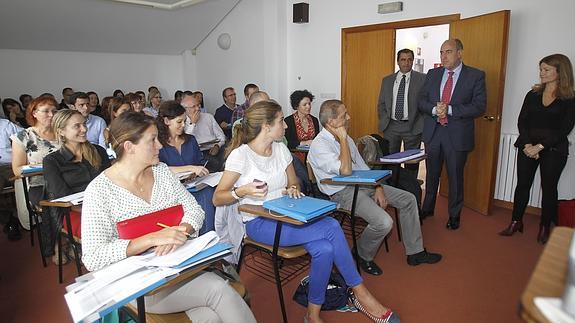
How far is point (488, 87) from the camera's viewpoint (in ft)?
12.4

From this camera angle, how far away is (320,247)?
79.8 inches

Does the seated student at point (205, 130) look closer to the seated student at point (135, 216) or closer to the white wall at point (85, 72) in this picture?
the seated student at point (135, 216)

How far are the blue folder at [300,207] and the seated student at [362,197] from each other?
2.23ft

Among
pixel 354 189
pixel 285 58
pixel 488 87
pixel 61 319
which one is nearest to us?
pixel 61 319

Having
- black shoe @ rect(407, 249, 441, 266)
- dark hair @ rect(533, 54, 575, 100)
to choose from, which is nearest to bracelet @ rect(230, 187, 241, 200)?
black shoe @ rect(407, 249, 441, 266)

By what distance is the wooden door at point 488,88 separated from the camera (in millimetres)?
3592

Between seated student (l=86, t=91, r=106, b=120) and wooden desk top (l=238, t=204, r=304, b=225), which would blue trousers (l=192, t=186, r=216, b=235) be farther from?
seated student (l=86, t=91, r=106, b=120)

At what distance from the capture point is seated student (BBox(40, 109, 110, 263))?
254 centimetres

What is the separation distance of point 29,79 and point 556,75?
23.0 feet

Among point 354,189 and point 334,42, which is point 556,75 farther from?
point 334,42

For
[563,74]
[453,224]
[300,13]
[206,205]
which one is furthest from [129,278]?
[300,13]

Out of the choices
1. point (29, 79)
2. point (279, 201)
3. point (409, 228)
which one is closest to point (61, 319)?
point (279, 201)

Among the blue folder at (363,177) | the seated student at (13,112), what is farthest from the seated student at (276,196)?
the seated student at (13,112)

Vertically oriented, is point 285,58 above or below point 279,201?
above
